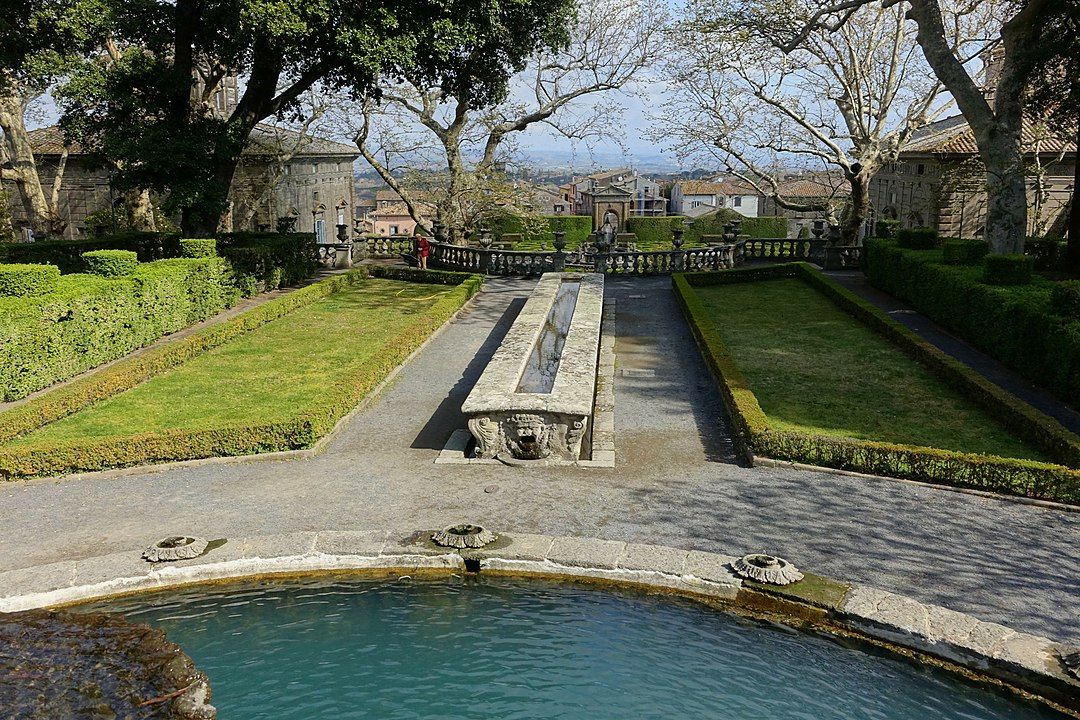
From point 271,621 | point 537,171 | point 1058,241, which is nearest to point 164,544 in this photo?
point 271,621

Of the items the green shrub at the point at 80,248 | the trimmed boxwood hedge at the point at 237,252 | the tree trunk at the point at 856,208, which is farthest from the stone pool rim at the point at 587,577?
the tree trunk at the point at 856,208

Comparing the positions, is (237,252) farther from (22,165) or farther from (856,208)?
(856,208)

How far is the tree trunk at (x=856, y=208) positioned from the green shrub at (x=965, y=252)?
10269mm

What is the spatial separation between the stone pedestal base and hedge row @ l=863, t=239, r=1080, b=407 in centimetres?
841

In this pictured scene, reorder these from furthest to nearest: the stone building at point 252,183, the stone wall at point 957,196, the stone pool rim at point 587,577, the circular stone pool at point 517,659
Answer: the stone building at point 252,183
the stone wall at point 957,196
the stone pool rim at point 587,577
the circular stone pool at point 517,659

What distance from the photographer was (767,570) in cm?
854

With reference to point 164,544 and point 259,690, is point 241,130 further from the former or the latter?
point 259,690

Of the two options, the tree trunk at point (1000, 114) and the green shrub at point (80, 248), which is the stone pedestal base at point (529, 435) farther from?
the tree trunk at point (1000, 114)

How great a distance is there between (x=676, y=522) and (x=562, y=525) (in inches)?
54.1

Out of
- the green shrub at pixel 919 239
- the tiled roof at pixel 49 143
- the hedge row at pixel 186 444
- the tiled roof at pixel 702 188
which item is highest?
the tiled roof at pixel 702 188

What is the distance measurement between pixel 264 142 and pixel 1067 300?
35.4 metres

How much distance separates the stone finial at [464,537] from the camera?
9.27 meters

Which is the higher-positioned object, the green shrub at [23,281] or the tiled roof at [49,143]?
the tiled roof at [49,143]

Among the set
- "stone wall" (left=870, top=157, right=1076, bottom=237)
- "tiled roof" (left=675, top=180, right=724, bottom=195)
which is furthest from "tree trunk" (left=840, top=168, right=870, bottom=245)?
"tiled roof" (left=675, top=180, right=724, bottom=195)
